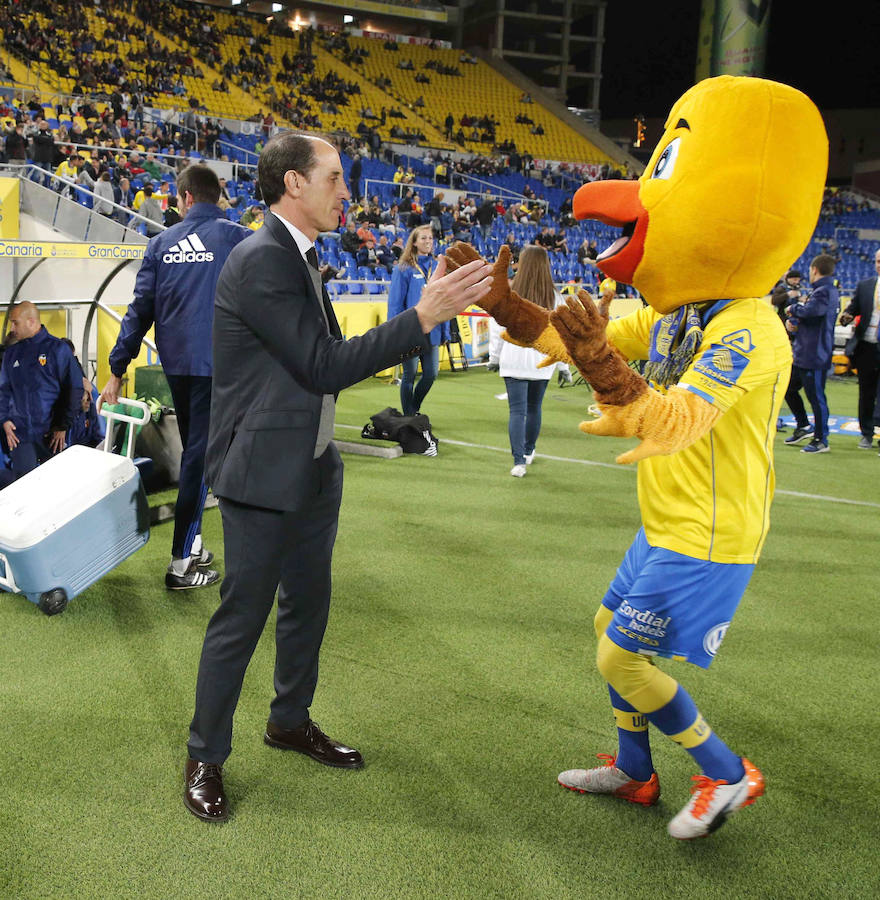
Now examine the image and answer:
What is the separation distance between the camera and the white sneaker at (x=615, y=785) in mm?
2549

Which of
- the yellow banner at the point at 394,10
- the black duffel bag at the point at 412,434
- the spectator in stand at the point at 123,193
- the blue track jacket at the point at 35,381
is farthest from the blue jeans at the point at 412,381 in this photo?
the yellow banner at the point at 394,10

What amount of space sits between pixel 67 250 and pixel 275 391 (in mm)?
3248

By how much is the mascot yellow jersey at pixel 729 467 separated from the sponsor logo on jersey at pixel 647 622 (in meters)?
0.18

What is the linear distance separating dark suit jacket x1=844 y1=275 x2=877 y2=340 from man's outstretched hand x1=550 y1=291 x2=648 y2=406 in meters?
7.44

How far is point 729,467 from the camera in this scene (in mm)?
2129

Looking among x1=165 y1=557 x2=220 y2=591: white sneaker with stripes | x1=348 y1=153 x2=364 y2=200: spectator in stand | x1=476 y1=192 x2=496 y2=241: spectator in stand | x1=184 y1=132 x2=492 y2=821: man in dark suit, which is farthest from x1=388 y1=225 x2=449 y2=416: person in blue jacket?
x1=476 y1=192 x2=496 y2=241: spectator in stand

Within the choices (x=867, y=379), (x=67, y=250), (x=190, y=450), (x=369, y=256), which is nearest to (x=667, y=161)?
(x=190, y=450)

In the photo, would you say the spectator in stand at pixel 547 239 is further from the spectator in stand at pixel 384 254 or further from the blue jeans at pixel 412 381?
the blue jeans at pixel 412 381

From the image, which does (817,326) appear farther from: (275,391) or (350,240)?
(350,240)

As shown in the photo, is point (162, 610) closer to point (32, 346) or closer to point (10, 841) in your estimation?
point (10, 841)

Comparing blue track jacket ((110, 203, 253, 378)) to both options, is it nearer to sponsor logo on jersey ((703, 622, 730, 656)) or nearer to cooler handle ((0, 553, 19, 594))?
cooler handle ((0, 553, 19, 594))

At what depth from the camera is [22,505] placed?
369 centimetres

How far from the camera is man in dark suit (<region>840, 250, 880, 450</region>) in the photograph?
818cm

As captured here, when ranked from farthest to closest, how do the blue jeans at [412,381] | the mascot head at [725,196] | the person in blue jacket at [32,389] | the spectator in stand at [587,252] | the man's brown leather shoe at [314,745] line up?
1. the spectator in stand at [587,252]
2. the blue jeans at [412,381]
3. the person in blue jacket at [32,389]
4. the man's brown leather shoe at [314,745]
5. the mascot head at [725,196]
